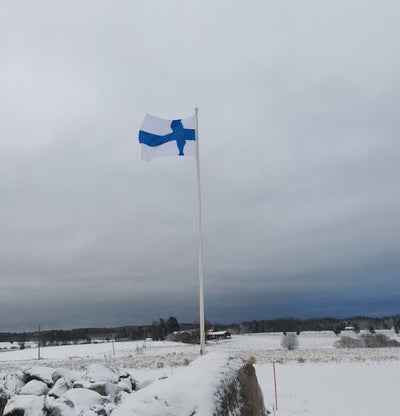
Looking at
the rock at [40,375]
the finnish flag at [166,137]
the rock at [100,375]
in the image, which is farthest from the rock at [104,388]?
the finnish flag at [166,137]

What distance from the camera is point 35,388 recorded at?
36.1 ft

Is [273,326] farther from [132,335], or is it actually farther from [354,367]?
[354,367]

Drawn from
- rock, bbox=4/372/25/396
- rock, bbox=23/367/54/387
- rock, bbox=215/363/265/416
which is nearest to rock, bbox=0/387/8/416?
rock, bbox=4/372/25/396

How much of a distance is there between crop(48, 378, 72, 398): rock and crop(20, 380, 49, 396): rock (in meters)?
0.45

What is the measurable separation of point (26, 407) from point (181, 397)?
192 inches

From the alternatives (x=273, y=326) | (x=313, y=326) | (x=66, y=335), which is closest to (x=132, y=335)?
(x=66, y=335)

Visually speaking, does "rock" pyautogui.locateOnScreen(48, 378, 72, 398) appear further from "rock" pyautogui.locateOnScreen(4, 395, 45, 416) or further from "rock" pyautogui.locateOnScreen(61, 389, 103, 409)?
"rock" pyautogui.locateOnScreen(61, 389, 103, 409)

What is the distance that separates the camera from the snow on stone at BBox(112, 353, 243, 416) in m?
5.77

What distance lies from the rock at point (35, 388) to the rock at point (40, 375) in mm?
465

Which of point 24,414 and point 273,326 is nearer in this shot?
point 24,414

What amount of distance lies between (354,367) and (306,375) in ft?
16.2

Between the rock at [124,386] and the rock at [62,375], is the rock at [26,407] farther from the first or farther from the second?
the rock at [124,386]

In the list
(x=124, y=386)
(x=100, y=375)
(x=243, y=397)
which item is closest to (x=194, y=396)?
(x=243, y=397)

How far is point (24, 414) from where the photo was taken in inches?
358
